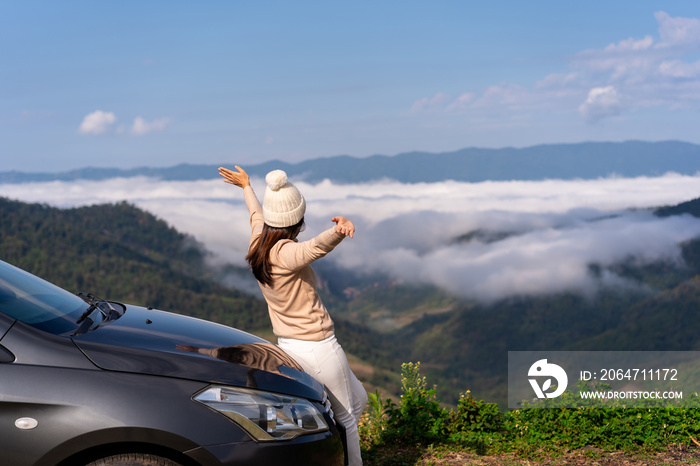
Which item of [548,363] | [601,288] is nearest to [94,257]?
[548,363]

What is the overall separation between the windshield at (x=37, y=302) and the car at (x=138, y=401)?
0.01 metres

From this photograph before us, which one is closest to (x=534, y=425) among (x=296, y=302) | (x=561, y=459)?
(x=561, y=459)

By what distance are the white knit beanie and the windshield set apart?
109 centimetres

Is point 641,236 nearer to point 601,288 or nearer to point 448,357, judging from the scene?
point 601,288

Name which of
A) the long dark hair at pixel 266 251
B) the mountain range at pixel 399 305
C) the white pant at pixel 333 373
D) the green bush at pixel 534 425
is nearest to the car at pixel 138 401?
the white pant at pixel 333 373

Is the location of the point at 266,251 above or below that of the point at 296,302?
above

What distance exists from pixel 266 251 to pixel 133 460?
1.31 metres

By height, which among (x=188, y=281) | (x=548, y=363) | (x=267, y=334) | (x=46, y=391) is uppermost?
(x=188, y=281)

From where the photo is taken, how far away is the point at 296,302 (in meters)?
3.47

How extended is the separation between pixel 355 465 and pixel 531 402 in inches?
84.5

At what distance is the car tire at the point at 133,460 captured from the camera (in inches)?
95.1

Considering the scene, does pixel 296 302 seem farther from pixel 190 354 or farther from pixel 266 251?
pixel 190 354

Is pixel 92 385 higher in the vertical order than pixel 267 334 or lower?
lower

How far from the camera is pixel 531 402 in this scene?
4973 millimetres
